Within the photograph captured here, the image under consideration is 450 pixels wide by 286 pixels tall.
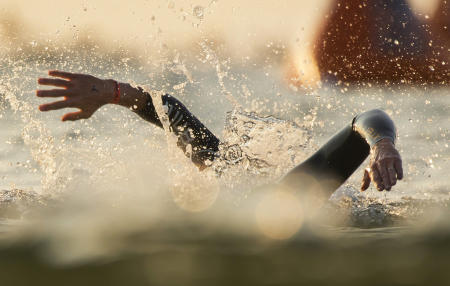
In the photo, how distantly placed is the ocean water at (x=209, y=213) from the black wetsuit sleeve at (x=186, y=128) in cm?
10

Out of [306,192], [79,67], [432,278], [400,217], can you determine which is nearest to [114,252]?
[432,278]

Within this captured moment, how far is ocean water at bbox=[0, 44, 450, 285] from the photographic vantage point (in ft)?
5.10

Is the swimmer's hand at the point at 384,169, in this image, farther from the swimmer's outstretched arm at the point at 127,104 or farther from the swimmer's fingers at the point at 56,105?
the swimmer's fingers at the point at 56,105

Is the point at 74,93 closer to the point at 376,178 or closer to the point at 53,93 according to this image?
the point at 53,93

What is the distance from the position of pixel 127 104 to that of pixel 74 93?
0.54 m

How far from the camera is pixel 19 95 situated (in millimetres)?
8320

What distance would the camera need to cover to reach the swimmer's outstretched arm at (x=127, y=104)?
10.4ft

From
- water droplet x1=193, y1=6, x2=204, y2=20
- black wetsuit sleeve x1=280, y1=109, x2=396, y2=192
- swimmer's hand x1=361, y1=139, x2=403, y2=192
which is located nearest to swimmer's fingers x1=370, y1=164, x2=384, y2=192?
swimmer's hand x1=361, y1=139, x2=403, y2=192

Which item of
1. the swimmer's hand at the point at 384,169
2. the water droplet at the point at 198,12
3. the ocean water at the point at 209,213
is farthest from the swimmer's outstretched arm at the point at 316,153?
the water droplet at the point at 198,12

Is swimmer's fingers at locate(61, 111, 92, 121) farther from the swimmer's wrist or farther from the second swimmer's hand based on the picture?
the swimmer's wrist

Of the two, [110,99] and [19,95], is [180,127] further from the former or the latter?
[19,95]

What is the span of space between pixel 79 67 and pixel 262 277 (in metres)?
8.71

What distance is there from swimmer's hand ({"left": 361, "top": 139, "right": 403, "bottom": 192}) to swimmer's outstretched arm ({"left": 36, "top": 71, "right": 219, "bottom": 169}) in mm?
1565

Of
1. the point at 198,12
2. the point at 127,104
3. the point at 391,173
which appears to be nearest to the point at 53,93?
the point at 127,104
